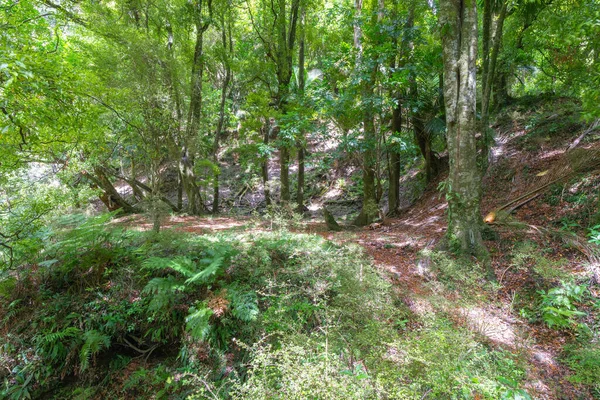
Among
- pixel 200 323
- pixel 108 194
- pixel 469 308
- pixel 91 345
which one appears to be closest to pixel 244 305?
pixel 200 323

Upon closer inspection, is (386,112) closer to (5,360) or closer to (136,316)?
(136,316)

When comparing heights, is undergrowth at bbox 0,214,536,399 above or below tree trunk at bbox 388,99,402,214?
below

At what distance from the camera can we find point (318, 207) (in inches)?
510

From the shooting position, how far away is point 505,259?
14.8ft

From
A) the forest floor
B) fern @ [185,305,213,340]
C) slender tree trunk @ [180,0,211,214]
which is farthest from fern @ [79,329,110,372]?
slender tree trunk @ [180,0,211,214]

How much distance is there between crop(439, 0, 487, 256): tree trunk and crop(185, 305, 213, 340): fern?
4.05 metres

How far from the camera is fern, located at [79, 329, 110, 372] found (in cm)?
358

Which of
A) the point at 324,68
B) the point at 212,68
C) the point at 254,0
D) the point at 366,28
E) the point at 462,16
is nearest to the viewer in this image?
the point at 462,16

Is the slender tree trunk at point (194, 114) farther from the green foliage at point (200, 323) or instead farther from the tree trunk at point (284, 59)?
the green foliage at point (200, 323)

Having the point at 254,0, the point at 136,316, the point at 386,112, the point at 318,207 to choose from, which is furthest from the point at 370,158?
the point at 254,0

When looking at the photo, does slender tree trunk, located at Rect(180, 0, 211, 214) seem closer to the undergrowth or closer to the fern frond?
the undergrowth

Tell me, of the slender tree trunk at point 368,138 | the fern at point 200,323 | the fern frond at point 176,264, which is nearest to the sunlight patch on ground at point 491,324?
the fern at point 200,323

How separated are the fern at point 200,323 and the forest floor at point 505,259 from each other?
2.63 m

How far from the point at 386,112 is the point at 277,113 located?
3.30 metres
